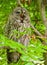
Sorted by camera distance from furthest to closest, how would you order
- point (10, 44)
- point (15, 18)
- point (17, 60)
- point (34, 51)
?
point (15, 18) < point (17, 60) < point (34, 51) < point (10, 44)

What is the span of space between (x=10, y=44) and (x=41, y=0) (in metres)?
1.36

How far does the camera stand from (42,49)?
2064mm

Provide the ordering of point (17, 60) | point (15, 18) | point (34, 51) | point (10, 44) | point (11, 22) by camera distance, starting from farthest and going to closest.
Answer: point (11, 22)
point (15, 18)
point (17, 60)
point (34, 51)
point (10, 44)

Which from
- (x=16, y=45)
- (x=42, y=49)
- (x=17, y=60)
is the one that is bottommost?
(x=17, y=60)

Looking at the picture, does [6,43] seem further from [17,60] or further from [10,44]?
[17,60]

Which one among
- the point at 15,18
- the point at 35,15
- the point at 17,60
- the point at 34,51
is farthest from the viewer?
the point at 35,15

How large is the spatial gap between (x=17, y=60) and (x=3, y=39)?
718 millimetres

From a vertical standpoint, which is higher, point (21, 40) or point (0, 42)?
point (0, 42)

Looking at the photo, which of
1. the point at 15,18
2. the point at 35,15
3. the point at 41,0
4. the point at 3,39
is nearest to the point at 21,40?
the point at 15,18

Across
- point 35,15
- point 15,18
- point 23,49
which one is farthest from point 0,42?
point 35,15

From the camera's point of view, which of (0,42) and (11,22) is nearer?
(0,42)

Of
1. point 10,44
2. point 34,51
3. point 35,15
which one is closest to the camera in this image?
point 10,44

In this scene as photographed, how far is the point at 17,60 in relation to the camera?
8.23ft

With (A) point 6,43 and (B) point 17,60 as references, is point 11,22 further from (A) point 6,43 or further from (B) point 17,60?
(A) point 6,43
